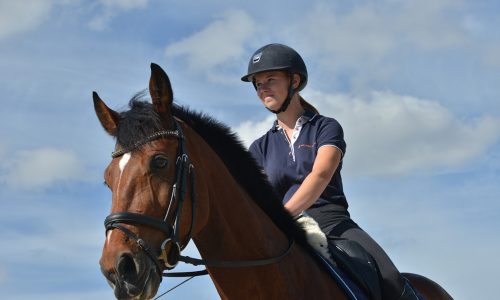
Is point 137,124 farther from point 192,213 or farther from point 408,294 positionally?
point 408,294

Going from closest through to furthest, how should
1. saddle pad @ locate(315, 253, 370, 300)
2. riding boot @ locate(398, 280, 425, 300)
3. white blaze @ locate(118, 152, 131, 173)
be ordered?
1. white blaze @ locate(118, 152, 131, 173)
2. saddle pad @ locate(315, 253, 370, 300)
3. riding boot @ locate(398, 280, 425, 300)

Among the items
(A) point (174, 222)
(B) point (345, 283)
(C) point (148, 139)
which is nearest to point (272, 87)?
(B) point (345, 283)

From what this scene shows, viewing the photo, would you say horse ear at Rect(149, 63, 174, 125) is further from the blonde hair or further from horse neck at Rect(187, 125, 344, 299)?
the blonde hair

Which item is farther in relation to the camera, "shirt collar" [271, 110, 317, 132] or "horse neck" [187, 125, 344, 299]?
"shirt collar" [271, 110, 317, 132]

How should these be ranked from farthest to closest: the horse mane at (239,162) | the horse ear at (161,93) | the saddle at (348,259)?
1. the saddle at (348,259)
2. the horse mane at (239,162)
3. the horse ear at (161,93)

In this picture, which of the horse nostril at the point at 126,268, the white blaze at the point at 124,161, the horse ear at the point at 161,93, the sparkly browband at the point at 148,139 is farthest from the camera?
the horse ear at the point at 161,93

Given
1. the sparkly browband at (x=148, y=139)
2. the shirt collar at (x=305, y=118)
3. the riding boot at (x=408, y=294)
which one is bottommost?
the riding boot at (x=408, y=294)

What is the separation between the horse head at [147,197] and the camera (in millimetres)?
5055

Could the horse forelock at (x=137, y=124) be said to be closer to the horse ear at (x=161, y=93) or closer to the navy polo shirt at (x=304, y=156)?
the horse ear at (x=161, y=93)

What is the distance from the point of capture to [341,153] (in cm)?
720

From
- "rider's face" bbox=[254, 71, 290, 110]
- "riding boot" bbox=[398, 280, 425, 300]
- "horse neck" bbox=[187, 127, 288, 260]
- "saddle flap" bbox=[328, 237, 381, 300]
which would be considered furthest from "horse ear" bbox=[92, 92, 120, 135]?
"riding boot" bbox=[398, 280, 425, 300]

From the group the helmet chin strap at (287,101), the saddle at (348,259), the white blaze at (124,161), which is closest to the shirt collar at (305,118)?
the helmet chin strap at (287,101)

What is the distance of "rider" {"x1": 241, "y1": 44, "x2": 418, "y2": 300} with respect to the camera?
6992mm

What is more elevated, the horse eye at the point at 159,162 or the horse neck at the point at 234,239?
the horse eye at the point at 159,162
